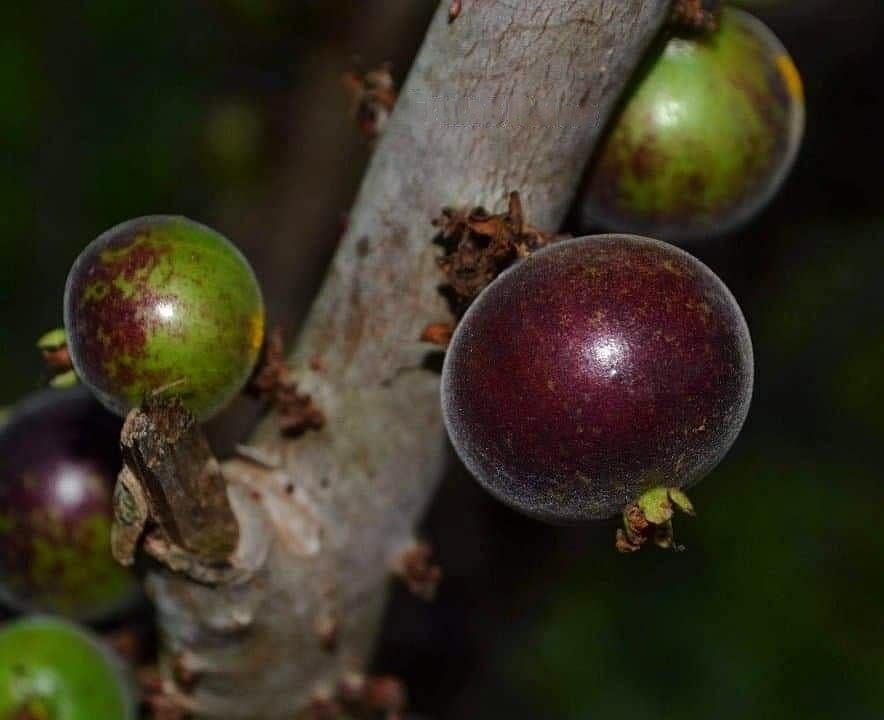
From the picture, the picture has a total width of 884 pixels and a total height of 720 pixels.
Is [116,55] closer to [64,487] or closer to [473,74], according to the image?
[64,487]

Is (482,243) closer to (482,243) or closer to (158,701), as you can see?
(482,243)

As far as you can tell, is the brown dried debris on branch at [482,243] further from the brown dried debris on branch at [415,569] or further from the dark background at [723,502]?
the dark background at [723,502]

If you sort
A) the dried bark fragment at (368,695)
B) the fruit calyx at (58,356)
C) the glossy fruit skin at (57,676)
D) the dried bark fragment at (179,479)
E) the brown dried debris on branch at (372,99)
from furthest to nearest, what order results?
the dried bark fragment at (368,695)
the glossy fruit skin at (57,676)
the brown dried debris on branch at (372,99)
the fruit calyx at (58,356)
the dried bark fragment at (179,479)

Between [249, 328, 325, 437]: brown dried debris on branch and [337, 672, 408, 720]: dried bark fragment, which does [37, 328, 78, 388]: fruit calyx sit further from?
[337, 672, 408, 720]: dried bark fragment

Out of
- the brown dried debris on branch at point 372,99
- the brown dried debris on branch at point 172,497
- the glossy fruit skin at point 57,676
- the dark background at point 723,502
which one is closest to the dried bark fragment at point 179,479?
the brown dried debris on branch at point 172,497

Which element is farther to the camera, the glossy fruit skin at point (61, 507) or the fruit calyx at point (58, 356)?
the glossy fruit skin at point (61, 507)

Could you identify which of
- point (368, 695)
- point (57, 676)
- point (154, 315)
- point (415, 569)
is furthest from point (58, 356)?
point (368, 695)
